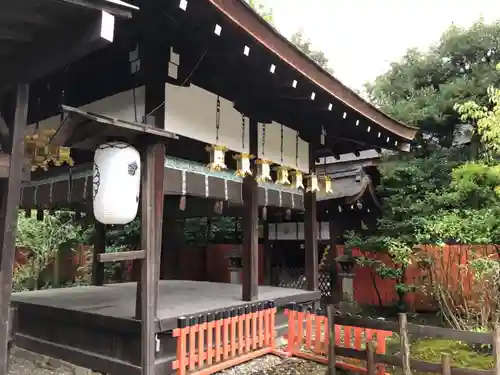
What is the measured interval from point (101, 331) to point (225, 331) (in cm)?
152

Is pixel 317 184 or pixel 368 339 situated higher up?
pixel 317 184

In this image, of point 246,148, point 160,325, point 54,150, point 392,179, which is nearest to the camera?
point 160,325

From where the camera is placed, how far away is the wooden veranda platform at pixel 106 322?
4.85 m

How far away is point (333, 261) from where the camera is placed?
10.6m

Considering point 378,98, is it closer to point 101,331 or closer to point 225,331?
point 225,331

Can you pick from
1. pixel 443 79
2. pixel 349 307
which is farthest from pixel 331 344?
pixel 443 79

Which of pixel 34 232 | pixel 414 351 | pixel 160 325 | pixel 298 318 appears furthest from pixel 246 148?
pixel 34 232

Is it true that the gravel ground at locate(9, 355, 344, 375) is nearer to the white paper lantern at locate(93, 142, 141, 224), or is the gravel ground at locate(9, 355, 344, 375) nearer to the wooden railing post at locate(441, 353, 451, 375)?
the wooden railing post at locate(441, 353, 451, 375)

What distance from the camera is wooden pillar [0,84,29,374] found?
309cm

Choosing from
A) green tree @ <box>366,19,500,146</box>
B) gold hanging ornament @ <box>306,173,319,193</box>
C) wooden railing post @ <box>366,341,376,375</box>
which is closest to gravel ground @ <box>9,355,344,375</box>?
wooden railing post @ <box>366,341,376,375</box>

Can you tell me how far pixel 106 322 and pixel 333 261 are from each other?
674 centimetres

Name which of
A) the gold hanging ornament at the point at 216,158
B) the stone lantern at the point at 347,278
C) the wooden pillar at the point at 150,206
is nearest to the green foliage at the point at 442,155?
the stone lantern at the point at 347,278

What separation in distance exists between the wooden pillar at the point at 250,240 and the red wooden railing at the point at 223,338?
0.31 m

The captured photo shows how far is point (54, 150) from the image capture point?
573cm
